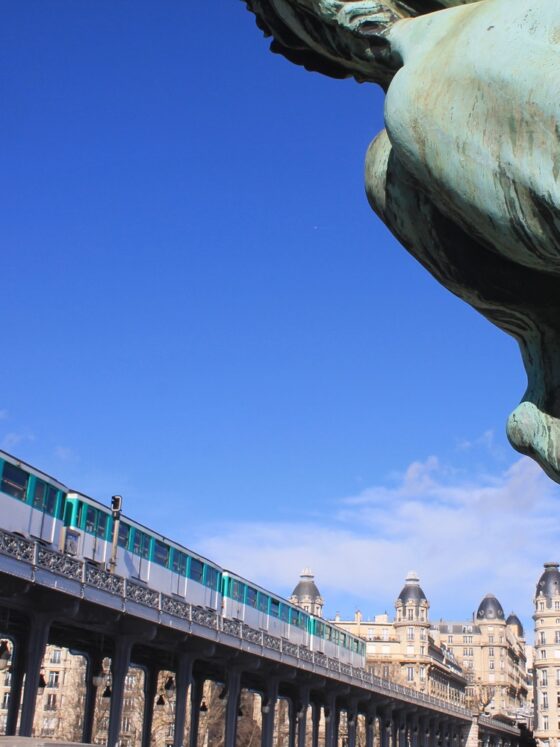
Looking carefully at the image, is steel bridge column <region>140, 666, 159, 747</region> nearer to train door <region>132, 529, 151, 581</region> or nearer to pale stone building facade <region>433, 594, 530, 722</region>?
train door <region>132, 529, 151, 581</region>

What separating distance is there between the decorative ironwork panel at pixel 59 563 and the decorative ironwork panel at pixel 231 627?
32.4ft

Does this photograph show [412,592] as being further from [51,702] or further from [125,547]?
[125,547]

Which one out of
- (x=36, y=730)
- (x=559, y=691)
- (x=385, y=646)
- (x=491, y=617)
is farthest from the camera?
(x=491, y=617)

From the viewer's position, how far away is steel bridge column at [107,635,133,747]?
81.7ft

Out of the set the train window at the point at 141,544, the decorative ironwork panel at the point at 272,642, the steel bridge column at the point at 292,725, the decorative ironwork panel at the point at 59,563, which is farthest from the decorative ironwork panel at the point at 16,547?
the steel bridge column at the point at 292,725

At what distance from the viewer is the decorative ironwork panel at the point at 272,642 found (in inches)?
1337

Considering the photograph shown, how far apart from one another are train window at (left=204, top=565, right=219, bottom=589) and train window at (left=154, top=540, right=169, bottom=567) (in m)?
3.96

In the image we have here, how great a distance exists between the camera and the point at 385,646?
112 m

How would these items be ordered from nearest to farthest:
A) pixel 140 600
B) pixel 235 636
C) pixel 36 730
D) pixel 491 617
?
pixel 140 600
pixel 235 636
pixel 36 730
pixel 491 617

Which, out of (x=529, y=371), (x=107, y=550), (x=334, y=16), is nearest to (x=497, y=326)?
(x=529, y=371)

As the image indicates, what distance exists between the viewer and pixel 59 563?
20953 mm

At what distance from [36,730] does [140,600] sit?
182ft

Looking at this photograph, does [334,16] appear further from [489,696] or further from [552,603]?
[489,696]

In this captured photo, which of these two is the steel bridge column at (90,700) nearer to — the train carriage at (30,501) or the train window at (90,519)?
the train window at (90,519)
